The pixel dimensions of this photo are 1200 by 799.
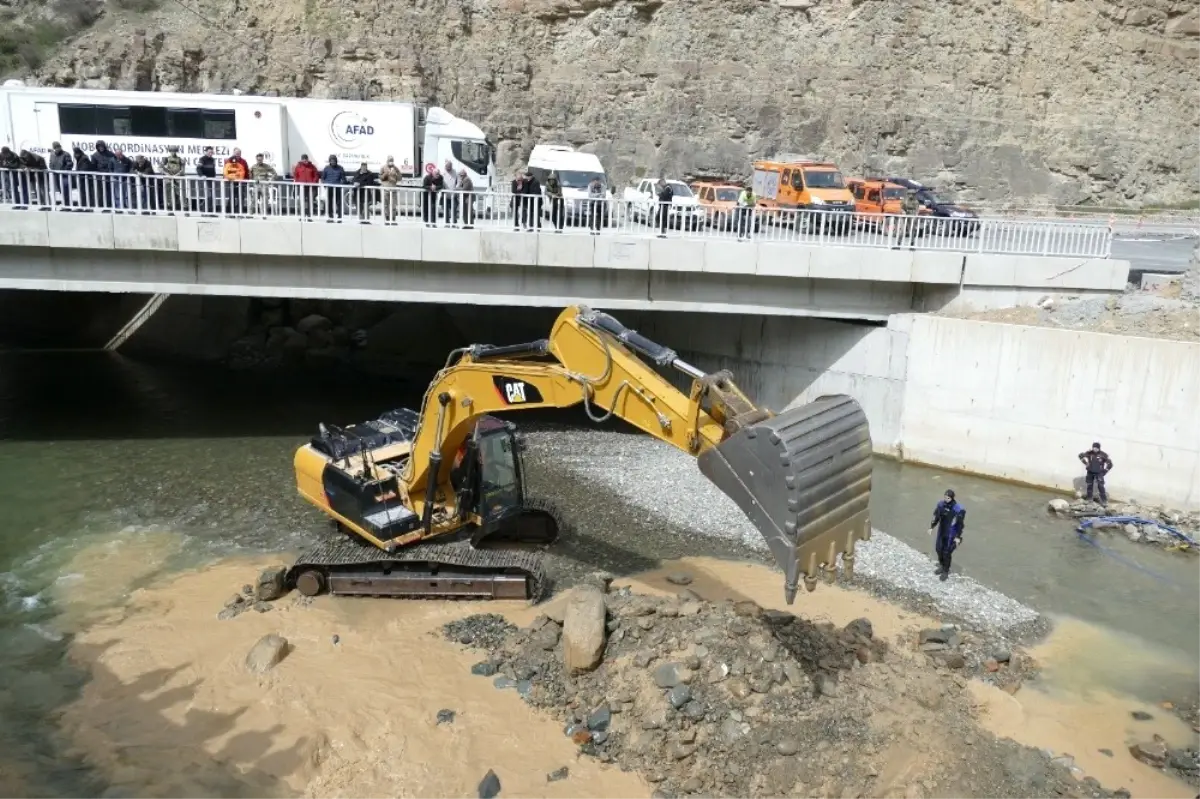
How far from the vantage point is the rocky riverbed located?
26.7 ft

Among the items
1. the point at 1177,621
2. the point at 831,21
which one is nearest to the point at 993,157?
the point at 831,21

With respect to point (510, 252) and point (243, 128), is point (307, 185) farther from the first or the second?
point (243, 128)

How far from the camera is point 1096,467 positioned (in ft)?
53.1

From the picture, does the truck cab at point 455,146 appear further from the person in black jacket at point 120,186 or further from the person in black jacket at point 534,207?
the person in black jacket at point 120,186

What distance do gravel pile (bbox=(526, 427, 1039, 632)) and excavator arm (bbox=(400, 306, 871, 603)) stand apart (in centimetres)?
421

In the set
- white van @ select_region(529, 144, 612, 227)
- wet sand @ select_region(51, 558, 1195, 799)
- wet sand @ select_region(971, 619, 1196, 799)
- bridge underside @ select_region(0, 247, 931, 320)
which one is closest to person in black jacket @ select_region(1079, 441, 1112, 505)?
bridge underside @ select_region(0, 247, 931, 320)

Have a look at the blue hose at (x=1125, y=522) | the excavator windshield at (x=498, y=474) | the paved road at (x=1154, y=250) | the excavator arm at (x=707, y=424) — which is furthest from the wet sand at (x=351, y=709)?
the paved road at (x=1154, y=250)

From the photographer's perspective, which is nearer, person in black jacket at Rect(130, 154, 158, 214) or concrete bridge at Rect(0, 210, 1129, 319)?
person in black jacket at Rect(130, 154, 158, 214)

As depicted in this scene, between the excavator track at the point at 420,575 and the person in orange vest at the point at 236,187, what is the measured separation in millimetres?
8170

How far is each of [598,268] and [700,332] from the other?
5062 mm

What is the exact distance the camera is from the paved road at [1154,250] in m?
21.8

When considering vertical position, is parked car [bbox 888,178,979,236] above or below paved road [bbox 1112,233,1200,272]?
above

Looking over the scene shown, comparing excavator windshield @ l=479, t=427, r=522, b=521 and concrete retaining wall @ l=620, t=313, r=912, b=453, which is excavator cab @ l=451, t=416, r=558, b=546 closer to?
excavator windshield @ l=479, t=427, r=522, b=521

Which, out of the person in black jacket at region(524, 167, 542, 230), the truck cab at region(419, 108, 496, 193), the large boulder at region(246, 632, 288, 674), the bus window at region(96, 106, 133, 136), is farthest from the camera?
the truck cab at region(419, 108, 496, 193)
